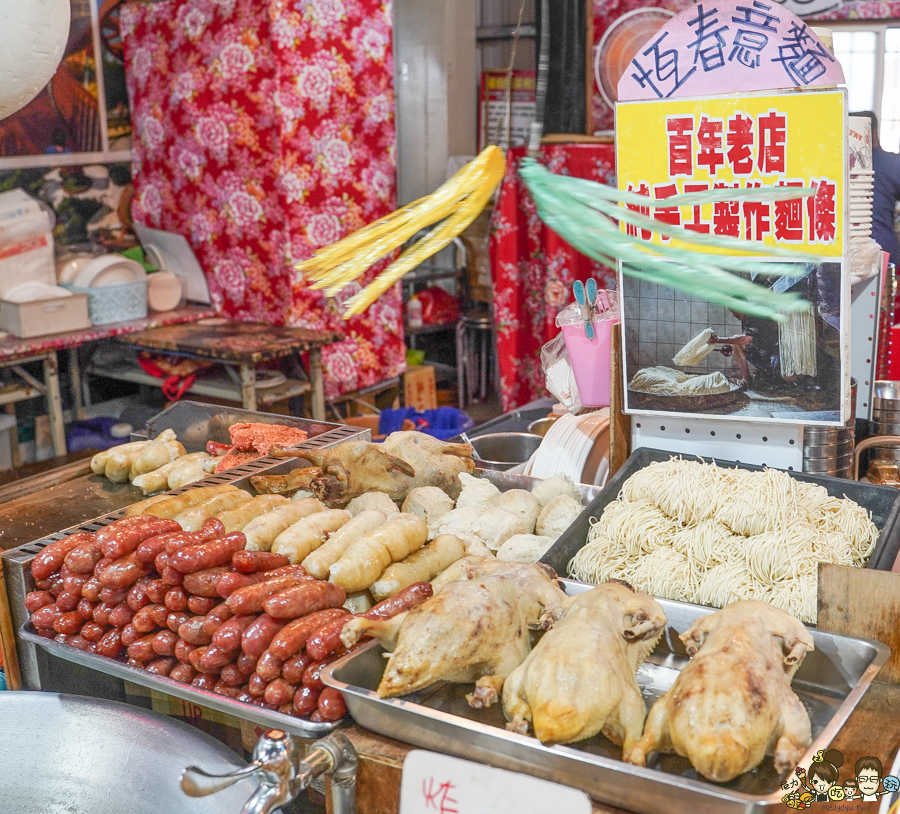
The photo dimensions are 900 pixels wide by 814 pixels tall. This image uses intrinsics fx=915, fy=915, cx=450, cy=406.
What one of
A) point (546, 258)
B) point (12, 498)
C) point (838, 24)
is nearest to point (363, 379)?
point (546, 258)

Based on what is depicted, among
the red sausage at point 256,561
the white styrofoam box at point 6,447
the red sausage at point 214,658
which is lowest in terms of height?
the white styrofoam box at point 6,447

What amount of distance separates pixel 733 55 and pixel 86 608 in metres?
1.98

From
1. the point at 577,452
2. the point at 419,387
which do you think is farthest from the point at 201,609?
the point at 419,387

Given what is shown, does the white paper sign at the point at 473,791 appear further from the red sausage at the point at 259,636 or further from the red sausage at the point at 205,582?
the red sausage at the point at 205,582

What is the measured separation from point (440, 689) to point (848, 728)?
0.69 metres

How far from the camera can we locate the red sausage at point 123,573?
193 cm

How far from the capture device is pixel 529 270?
6.80 meters

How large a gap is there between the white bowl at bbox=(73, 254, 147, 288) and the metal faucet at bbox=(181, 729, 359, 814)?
4.62 m

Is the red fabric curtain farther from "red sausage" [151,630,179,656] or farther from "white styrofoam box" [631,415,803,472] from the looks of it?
"red sausage" [151,630,179,656]

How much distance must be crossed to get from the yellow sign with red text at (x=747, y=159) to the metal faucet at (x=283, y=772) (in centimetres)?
128

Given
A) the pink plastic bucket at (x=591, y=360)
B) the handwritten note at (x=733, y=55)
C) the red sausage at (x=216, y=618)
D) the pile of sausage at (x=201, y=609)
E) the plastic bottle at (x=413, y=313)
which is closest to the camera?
the pile of sausage at (x=201, y=609)

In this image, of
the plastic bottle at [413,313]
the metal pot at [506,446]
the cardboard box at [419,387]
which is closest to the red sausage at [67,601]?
the metal pot at [506,446]

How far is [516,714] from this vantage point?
1.38m

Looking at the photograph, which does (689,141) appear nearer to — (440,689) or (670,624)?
(670,624)
